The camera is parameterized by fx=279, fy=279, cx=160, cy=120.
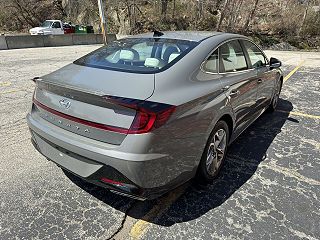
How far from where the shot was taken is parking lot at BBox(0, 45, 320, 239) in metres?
2.47

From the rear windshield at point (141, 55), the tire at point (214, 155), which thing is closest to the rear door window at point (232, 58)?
the rear windshield at point (141, 55)

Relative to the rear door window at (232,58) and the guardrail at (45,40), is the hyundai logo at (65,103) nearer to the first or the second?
the rear door window at (232,58)

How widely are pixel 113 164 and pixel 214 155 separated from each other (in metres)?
1.33

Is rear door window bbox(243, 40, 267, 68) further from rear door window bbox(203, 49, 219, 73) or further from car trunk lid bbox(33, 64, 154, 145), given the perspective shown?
car trunk lid bbox(33, 64, 154, 145)

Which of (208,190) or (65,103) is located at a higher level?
(65,103)

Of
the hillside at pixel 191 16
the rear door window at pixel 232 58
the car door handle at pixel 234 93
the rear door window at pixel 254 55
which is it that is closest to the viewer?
the car door handle at pixel 234 93

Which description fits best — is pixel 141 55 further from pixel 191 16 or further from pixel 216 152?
pixel 191 16

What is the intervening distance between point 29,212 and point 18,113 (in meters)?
3.05

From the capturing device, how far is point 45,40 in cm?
2048

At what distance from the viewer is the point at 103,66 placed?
2.90 meters

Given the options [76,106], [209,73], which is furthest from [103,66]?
[209,73]

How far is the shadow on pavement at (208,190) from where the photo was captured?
270 centimetres

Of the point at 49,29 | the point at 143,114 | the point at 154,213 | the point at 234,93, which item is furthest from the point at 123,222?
the point at 49,29

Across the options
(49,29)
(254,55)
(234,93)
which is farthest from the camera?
(49,29)
